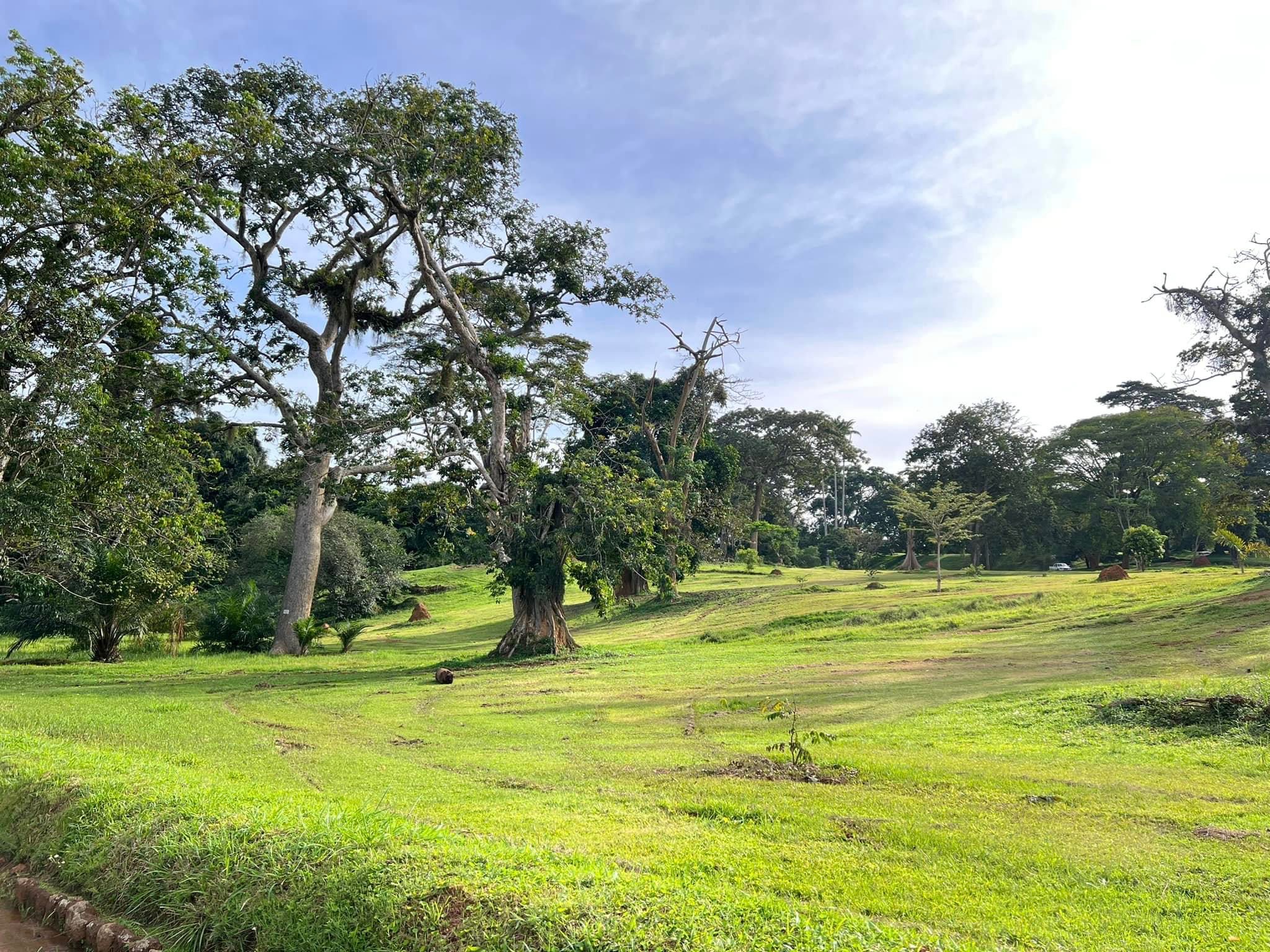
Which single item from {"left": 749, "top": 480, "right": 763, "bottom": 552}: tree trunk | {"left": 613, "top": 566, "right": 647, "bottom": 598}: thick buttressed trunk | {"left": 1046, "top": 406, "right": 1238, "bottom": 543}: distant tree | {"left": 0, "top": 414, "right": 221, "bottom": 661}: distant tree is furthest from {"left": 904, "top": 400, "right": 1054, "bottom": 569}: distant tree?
{"left": 0, "top": 414, "right": 221, "bottom": 661}: distant tree

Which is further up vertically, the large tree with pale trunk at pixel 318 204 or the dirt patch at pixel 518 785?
the large tree with pale trunk at pixel 318 204

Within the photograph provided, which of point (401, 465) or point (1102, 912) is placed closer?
point (1102, 912)

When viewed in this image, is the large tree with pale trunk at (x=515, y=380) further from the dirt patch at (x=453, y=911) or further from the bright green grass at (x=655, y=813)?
the dirt patch at (x=453, y=911)

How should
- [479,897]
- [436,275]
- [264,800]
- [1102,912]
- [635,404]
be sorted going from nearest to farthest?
[479,897] → [1102,912] → [264,800] → [436,275] → [635,404]

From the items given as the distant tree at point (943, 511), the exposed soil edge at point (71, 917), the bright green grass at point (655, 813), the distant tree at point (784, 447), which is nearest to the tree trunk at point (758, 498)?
the distant tree at point (784, 447)

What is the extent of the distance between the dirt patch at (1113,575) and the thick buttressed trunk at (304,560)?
29978mm

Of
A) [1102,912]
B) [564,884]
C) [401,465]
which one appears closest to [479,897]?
[564,884]

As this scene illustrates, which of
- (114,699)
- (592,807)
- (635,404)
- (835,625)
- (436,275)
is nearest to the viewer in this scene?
(592,807)

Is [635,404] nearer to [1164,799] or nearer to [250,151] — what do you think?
[250,151]

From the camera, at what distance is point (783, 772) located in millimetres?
7605

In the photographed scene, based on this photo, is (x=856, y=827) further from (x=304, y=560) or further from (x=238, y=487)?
(x=238, y=487)

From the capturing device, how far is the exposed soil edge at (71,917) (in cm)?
448

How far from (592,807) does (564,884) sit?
2453 millimetres

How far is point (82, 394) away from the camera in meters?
13.9
